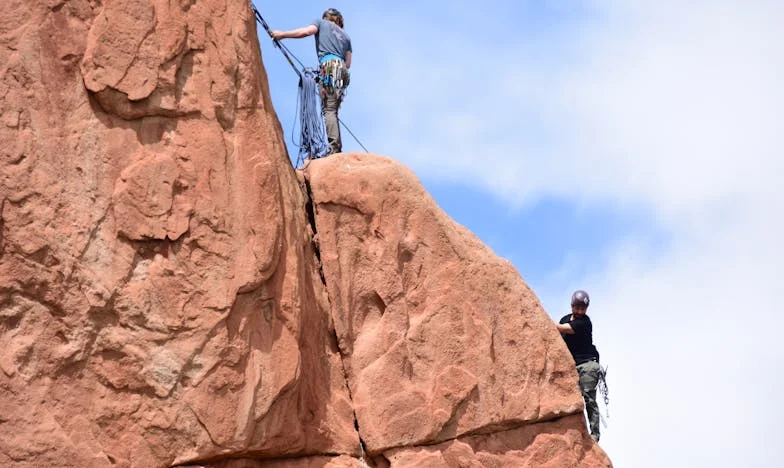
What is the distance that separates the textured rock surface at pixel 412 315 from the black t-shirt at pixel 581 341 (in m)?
1.28

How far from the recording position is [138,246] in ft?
30.6

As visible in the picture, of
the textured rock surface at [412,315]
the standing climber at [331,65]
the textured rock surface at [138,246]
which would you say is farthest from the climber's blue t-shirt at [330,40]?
the textured rock surface at [138,246]

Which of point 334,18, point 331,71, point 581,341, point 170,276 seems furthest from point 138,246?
point 581,341

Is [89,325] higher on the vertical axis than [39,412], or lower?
higher

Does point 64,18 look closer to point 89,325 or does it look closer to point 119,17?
point 119,17

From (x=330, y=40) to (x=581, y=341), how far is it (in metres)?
4.02

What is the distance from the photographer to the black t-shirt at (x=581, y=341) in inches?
505

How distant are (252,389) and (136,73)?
2.57 metres

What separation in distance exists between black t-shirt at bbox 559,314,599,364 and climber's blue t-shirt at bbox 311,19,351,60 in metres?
3.63

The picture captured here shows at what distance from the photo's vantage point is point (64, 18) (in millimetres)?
9375

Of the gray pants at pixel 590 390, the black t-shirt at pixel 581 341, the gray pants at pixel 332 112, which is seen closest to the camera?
the gray pants at pixel 332 112

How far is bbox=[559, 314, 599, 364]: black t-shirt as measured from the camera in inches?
505

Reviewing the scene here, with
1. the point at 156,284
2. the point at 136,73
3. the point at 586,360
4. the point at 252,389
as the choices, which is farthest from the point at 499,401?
the point at 136,73

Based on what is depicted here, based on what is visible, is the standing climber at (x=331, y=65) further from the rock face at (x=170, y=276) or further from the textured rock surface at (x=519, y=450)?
the textured rock surface at (x=519, y=450)
